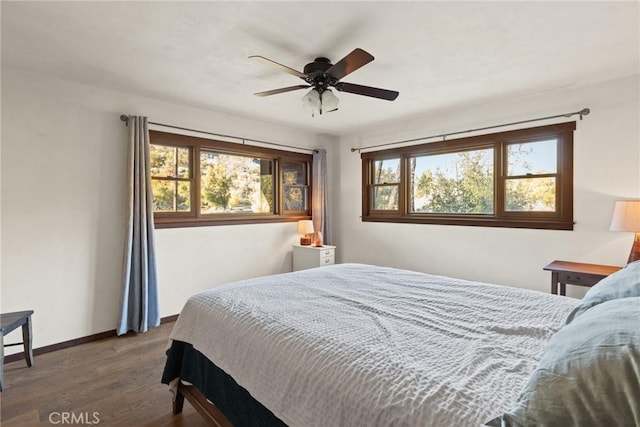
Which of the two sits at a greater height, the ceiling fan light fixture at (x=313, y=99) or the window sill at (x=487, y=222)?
the ceiling fan light fixture at (x=313, y=99)

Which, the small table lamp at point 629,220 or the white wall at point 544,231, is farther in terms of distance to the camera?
the white wall at point 544,231

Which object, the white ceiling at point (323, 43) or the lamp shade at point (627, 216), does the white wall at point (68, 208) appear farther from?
the lamp shade at point (627, 216)

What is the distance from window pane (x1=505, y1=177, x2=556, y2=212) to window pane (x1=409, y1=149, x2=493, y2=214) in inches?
8.6

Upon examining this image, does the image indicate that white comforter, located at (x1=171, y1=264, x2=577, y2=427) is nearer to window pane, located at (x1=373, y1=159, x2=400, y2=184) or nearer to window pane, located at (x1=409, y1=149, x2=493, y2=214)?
window pane, located at (x1=409, y1=149, x2=493, y2=214)

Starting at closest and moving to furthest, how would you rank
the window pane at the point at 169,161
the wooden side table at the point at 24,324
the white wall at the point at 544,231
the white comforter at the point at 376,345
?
1. the white comforter at the point at 376,345
2. the wooden side table at the point at 24,324
3. the white wall at the point at 544,231
4. the window pane at the point at 169,161

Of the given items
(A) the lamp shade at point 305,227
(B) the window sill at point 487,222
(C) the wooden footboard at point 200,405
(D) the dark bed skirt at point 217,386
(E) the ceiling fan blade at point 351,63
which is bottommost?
(C) the wooden footboard at point 200,405

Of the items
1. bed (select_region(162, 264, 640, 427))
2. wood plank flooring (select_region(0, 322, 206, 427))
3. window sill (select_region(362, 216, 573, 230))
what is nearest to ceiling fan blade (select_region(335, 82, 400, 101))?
bed (select_region(162, 264, 640, 427))

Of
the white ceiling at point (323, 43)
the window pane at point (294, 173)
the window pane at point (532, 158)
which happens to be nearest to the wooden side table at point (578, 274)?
the window pane at point (532, 158)

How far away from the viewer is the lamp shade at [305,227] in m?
4.52

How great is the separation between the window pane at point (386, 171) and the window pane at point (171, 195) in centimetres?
263

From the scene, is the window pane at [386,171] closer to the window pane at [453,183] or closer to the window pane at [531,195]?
the window pane at [453,183]

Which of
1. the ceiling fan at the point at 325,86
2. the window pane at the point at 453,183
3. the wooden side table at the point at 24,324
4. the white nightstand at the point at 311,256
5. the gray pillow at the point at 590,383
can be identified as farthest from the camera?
the white nightstand at the point at 311,256

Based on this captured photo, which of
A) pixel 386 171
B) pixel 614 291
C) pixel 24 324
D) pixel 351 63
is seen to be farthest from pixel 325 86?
pixel 24 324

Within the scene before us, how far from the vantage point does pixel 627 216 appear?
2.52 m
